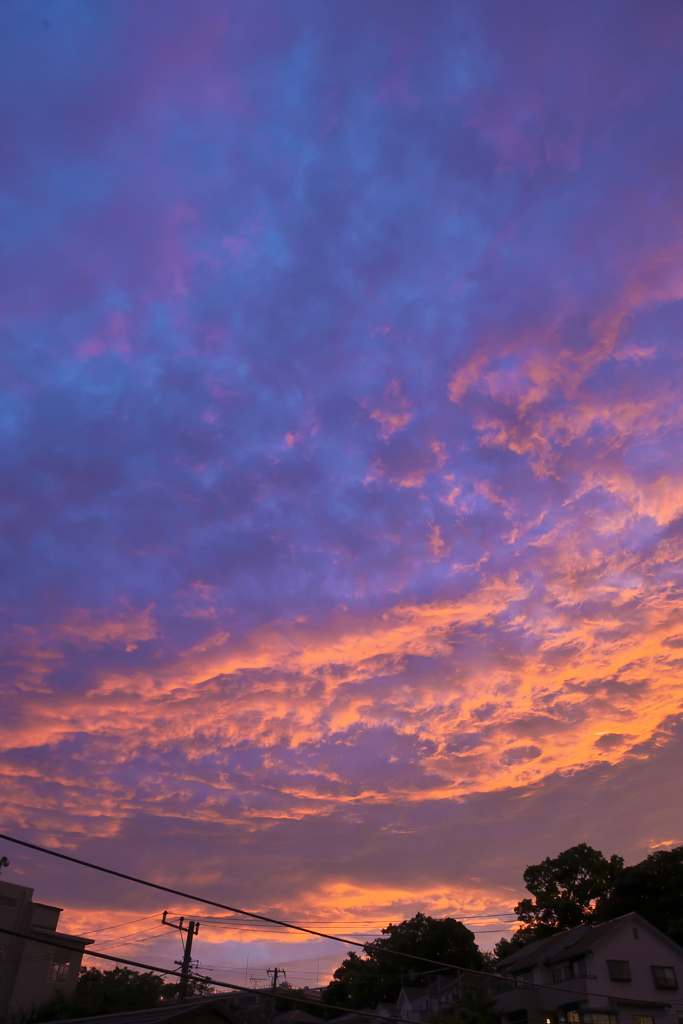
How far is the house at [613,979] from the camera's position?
5575cm

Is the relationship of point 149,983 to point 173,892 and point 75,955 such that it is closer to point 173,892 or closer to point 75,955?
point 75,955

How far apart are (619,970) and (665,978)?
4.57m

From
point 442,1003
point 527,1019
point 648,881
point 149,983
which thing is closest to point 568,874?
point 648,881

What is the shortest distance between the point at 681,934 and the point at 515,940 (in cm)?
4308

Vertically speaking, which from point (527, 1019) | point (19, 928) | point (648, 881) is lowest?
point (527, 1019)

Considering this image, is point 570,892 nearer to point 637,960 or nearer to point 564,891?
point 564,891

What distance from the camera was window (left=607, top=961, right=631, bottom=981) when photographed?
2221 inches

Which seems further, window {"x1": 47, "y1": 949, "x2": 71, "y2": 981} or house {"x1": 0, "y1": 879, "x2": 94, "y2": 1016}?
window {"x1": 47, "y1": 949, "x2": 71, "y2": 981}

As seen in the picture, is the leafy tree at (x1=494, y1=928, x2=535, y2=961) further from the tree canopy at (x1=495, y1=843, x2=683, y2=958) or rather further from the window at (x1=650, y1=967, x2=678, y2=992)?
the window at (x1=650, y1=967, x2=678, y2=992)

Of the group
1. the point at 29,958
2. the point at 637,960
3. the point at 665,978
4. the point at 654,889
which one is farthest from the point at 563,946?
the point at 29,958

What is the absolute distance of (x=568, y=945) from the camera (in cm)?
6394

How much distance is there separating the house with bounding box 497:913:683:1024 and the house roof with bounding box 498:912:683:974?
0.09 m

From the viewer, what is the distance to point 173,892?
608 inches

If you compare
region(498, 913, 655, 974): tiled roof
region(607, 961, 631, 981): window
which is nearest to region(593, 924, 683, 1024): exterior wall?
region(607, 961, 631, 981): window
